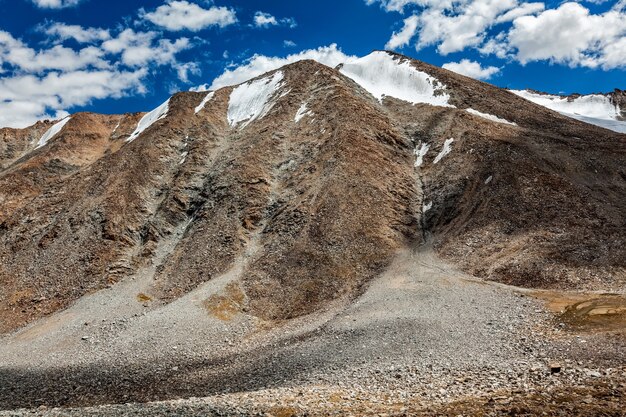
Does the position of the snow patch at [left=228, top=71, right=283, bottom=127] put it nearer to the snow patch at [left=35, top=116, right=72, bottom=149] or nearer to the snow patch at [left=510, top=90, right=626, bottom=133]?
the snow patch at [left=35, top=116, right=72, bottom=149]

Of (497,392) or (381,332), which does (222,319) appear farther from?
(497,392)

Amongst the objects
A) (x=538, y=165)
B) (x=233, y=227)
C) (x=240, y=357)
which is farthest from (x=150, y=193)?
(x=538, y=165)

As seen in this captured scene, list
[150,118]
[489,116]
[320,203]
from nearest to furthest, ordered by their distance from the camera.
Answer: [320,203] < [489,116] < [150,118]

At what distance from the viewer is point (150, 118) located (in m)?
109

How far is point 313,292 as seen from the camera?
49.4 metres

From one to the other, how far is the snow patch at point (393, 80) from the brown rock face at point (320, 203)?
306cm

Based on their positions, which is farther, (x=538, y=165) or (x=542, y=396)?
(x=538, y=165)

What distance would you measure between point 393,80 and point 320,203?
4687cm

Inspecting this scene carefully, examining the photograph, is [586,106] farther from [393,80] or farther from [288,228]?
[288,228]

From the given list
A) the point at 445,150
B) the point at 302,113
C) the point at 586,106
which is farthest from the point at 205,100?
the point at 586,106

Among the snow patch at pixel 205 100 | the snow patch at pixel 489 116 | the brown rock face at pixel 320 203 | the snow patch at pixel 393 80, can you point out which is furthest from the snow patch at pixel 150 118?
the snow patch at pixel 489 116

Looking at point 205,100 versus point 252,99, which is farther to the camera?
point 205,100

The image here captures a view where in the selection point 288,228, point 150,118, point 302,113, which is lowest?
point 288,228

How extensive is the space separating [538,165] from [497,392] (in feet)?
147
